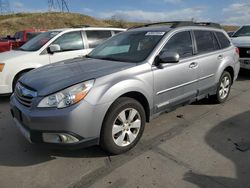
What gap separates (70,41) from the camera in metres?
6.84

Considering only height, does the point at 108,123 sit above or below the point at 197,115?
above

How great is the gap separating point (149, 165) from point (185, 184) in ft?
1.73

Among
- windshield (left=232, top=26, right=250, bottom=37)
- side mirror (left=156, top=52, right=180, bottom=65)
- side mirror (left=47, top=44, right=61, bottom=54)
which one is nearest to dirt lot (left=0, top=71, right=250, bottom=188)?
side mirror (left=156, top=52, right=180, bottom=65)

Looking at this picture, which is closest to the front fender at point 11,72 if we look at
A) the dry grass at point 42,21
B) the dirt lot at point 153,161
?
the dirt lot at point 153,161

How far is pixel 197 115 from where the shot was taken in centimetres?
477

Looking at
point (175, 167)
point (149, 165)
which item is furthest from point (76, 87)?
point (175, 167)

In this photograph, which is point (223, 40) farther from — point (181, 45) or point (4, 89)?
point (4, 89)

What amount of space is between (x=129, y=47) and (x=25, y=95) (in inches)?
71.0

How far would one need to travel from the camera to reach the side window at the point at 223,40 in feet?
17.1

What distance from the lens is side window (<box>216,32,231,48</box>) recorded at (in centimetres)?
522

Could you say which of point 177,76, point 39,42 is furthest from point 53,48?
point 177,76

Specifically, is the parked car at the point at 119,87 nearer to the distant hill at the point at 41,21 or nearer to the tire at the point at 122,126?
the tire at the point at 122,126

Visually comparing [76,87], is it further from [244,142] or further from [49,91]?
[244,142]

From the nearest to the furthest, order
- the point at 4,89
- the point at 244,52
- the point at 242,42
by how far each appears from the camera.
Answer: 1. the point at 4,89
2. the point at 244,52
3. the point at 242,42
